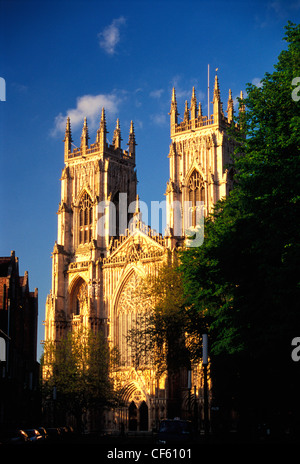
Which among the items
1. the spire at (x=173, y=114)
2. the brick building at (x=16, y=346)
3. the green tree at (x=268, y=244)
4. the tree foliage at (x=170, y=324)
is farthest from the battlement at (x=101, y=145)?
the green tree at (x=268, y=244)

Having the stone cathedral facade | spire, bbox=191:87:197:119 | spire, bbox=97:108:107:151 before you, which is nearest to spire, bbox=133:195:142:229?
the stone cathedral facade

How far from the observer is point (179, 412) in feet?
238

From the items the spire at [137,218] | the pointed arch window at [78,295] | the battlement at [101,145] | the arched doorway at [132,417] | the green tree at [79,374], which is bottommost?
the arched doorway at [132,417]

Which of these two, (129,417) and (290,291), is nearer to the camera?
(290,291)

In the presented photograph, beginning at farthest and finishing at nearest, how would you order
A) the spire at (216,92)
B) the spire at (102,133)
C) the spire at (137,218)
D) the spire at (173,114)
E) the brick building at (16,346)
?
the spire at (102,133)
the spire at (173,114)
the spire at (137,218)
the spire at (216,92)
the brick building at (16,346)

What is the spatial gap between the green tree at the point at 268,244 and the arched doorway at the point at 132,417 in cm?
4165

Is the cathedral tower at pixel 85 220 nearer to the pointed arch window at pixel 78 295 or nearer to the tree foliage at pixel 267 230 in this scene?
the pointed arch window at pixel 78 295

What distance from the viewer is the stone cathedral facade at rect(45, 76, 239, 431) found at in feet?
253

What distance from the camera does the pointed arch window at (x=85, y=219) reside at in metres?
86.8

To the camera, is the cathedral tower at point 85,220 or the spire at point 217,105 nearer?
the spire at point 217,105

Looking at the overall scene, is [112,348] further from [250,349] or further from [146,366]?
[250,349]

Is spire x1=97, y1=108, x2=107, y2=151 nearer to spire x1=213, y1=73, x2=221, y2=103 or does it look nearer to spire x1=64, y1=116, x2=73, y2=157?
spire x1=64, y1=116, x2=73, y2=157

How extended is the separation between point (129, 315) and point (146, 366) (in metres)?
5.78

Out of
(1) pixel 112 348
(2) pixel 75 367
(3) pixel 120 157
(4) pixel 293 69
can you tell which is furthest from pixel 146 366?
(4) pixel 293 69
